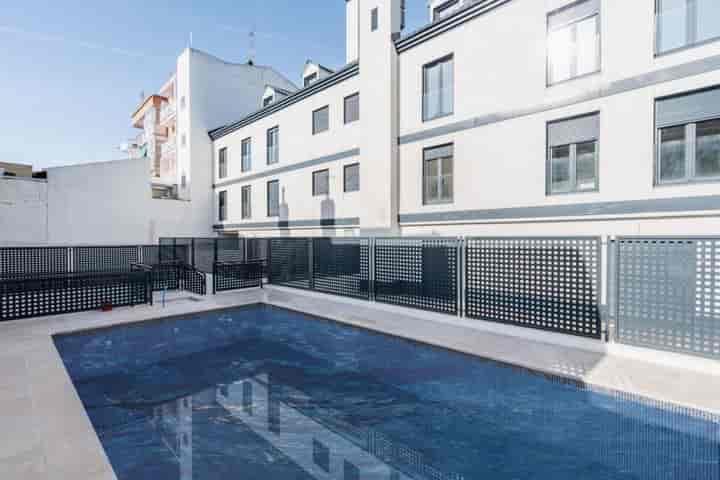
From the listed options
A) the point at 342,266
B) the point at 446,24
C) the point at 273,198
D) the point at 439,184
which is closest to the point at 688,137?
the point at 439,184

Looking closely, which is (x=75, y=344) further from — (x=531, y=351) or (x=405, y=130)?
(x=405, y=130)

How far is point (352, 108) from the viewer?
13.9 metres

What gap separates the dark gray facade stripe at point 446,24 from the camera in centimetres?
975

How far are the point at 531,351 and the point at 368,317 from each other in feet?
11.2

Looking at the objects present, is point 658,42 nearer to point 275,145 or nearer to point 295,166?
point 295,166

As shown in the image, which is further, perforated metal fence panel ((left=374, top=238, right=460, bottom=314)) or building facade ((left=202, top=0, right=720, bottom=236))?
perforated metal fence panel ((left=374, top=238, right=460, bottom=314))

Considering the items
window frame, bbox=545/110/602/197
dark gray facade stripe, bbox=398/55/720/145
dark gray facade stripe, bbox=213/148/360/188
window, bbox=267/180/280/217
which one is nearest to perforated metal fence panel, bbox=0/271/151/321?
dark gray facade stripe, bbox=213/148/360/188

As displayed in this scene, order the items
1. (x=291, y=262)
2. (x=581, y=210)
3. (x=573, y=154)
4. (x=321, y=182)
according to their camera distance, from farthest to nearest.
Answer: (x=321, y=182), (x=291, y=262), (x=573, y=154), (x=581, y=210)

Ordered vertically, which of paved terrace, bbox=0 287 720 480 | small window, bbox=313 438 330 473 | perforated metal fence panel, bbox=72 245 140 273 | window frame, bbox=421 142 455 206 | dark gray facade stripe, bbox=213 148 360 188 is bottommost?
small window, bbox=313 438 330 473

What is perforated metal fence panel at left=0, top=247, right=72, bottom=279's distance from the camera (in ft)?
33.2

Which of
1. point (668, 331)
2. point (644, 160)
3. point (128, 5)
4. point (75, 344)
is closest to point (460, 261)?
point (668, 331)

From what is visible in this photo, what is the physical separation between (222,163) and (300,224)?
27.3 feet

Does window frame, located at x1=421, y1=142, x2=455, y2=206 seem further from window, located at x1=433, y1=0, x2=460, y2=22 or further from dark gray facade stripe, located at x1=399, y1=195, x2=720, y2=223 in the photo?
window, located at x1=433, y1=0, x2=460, y2=22

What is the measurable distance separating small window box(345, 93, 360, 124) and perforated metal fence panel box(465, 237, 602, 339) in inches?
318
